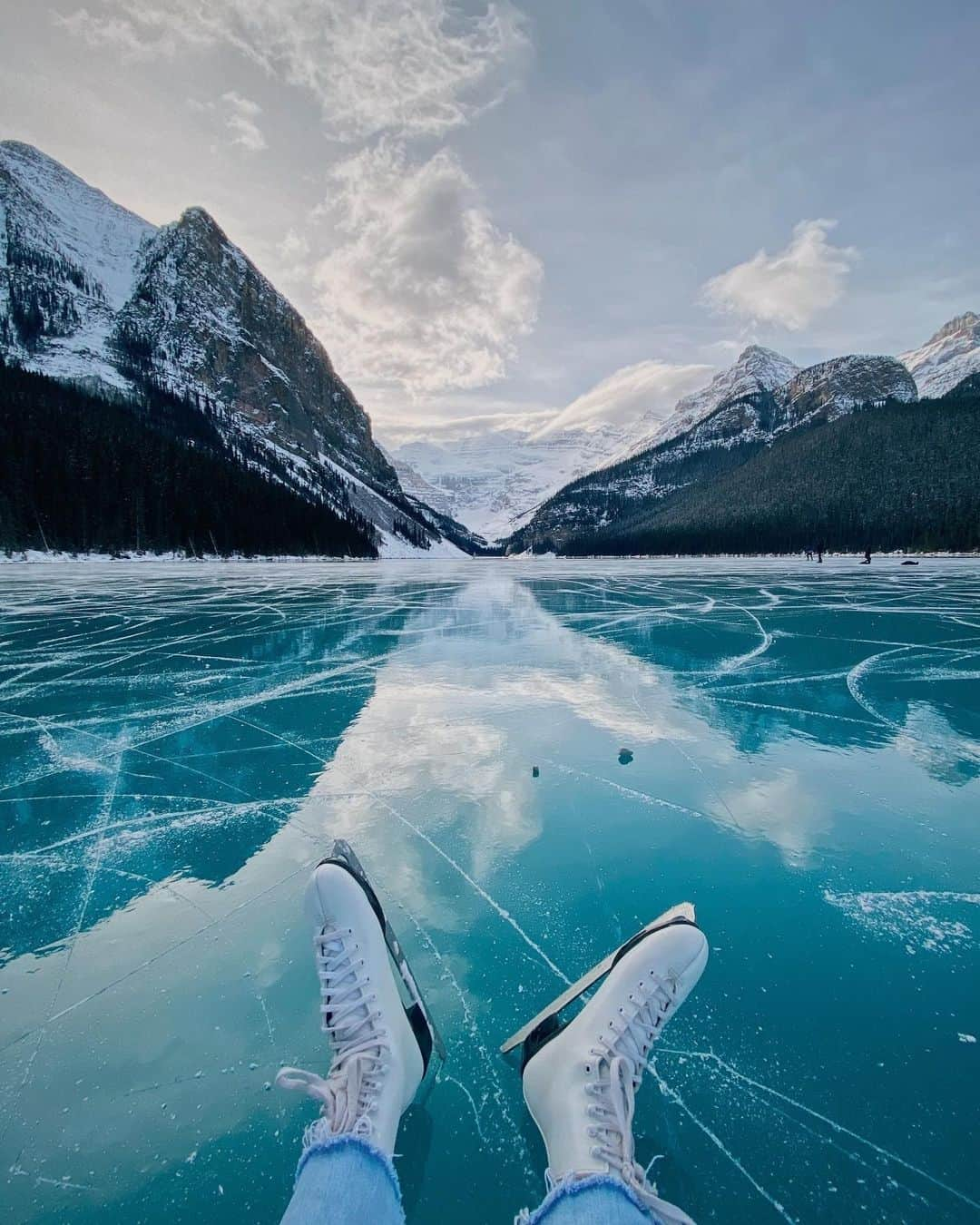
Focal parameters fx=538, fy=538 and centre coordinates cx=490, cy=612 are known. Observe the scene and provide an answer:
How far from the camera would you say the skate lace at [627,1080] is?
1.56m

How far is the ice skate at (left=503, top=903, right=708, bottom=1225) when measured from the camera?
162 centimetres

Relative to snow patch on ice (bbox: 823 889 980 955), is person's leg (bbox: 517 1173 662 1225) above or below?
below

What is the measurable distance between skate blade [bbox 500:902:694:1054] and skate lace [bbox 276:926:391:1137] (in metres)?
0.49

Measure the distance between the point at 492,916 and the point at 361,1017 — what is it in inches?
33.4

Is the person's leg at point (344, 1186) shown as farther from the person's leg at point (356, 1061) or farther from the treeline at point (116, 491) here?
the treeline at point (116, 491)

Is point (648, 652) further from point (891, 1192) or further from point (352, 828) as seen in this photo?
point (891, 1192)

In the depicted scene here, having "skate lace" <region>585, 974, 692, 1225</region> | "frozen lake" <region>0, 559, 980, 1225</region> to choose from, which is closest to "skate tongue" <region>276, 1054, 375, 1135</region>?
"frozen lake" <region>0, 559, 980, 1225</region>

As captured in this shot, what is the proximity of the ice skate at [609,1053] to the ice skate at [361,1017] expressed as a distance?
38cm

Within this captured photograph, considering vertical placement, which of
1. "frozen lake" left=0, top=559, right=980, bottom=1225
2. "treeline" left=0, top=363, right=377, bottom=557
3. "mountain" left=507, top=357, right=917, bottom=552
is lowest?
"frozen lake" left=0, top=559, right=980, bottom=1225

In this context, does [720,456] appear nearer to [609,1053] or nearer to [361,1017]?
[609,1053]

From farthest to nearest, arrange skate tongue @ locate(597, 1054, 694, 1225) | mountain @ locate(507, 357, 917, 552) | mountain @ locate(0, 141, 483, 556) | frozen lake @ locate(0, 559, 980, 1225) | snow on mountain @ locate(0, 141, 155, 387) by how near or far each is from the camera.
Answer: mountain @ locate(507, 357, 917, 552), mountain @ locate(0, 141, 483, 556), snow on mountain @ locate(0, 141, 155, 387), frozen lake @ locate(0, 559, 980, 1225), skate tongue @ locate(597, 1054, 694, 1225)

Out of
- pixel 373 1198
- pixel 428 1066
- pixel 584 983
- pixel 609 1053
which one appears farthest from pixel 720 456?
pixel 373 1198

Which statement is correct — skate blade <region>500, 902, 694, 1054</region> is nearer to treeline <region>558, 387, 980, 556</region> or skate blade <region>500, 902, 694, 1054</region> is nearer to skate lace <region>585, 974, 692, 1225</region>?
skate lace <region>585, 974, 692, 1225</region>

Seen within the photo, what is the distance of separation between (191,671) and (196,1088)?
6627mm
